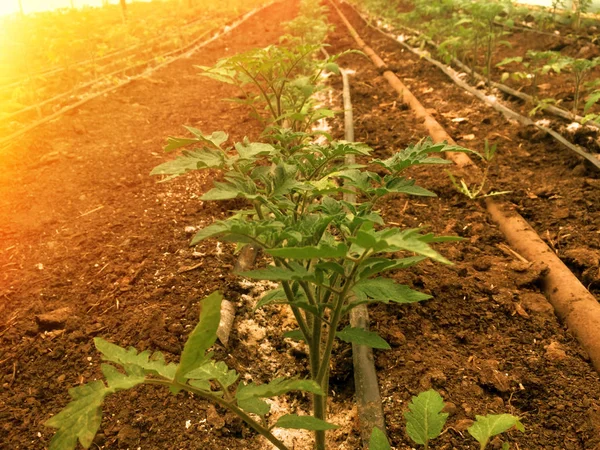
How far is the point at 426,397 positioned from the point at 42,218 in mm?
2799

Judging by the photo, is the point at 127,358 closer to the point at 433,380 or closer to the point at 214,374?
the point at 214,374

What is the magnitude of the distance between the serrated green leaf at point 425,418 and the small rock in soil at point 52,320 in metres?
1.62

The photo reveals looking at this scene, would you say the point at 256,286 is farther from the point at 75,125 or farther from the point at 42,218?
the point at 75,125

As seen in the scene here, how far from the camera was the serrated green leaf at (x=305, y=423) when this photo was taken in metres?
0.99

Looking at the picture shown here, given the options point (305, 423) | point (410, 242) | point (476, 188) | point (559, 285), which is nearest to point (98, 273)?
point (305, 423)

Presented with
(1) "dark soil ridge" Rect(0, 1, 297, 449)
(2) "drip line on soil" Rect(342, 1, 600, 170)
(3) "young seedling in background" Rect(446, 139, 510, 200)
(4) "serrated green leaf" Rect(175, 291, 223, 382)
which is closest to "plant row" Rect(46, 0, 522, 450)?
(4) "serrated green leaf" Rect(175, 291, 223, 382)

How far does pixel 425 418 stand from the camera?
1.27 m

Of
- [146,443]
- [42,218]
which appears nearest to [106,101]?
[42,218]

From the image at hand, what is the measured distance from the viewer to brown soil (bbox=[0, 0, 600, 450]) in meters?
1.69

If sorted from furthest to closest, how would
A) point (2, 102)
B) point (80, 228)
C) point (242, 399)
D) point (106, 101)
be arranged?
1. point (2, 102)
2. point (106, 101)
3. point (80, 228)
4. point (242, 399)

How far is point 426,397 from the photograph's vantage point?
1.30m

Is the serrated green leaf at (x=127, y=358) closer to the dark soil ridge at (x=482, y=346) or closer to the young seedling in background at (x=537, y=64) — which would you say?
the dark soil ridge at (x=482, y=346)

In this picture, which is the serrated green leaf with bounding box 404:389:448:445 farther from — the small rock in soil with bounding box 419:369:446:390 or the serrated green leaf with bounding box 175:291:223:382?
the serrated green leaf with bounding box 175:291:223:382

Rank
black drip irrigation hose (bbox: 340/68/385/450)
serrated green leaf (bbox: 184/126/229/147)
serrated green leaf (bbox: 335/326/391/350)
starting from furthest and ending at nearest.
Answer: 1. black drip irrigation hose (bbox: 340/68/385/450)
2. serrated green leaf (bbox: 184/126/229/147)
3. serrated green leaf (bbox: 335/326/391/350)
